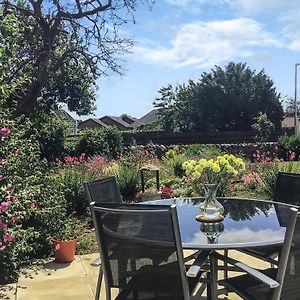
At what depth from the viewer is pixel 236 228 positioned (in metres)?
2.87

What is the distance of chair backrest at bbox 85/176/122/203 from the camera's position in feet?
10.8

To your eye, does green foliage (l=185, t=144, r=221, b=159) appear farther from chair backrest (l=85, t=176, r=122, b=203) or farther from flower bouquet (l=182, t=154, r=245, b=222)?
flower bouquet (l=182, t=154, r=245, b=222)

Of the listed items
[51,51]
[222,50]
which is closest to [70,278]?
[51,51]

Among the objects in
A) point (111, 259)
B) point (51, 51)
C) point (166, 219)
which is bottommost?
point (111, 259)

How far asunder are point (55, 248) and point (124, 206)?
8.21 ft

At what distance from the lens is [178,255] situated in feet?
6.60

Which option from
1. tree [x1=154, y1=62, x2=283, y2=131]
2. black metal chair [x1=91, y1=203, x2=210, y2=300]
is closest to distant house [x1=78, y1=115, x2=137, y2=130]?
tree [x1=154, y1=62, x2=283, y2=131]

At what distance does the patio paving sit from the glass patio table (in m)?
0.68

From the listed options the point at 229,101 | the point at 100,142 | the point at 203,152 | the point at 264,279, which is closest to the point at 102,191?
the point at 264,279

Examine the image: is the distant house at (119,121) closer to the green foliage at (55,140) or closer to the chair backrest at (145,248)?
the green foliage at (55,140)

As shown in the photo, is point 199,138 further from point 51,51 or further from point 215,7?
point 215,7

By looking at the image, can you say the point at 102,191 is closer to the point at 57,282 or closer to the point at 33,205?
the point at 57,282

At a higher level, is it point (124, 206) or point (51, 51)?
point (51, 51)

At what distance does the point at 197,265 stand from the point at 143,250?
0.38m
